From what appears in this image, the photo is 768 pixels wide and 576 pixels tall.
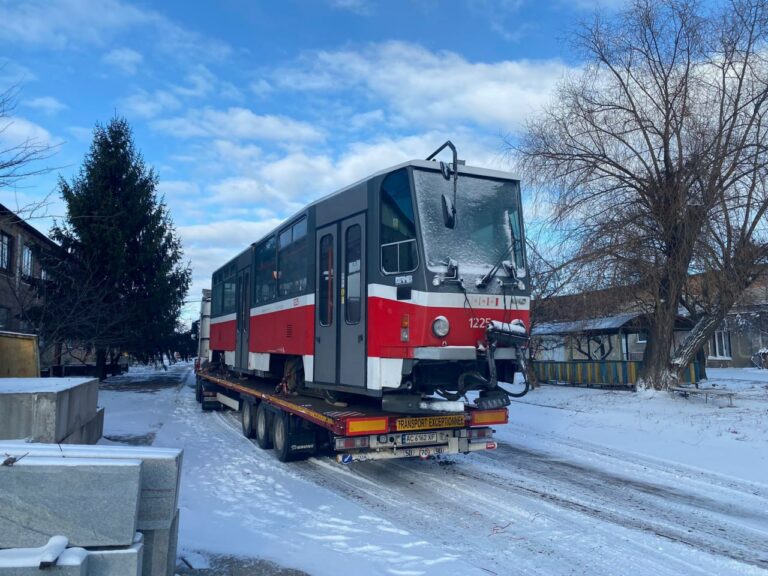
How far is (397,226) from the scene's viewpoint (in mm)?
7785

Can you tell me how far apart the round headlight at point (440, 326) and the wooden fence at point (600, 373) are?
14597 millimetres

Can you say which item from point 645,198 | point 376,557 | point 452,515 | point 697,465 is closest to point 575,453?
point 697,465

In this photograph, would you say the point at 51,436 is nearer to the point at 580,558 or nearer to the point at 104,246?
the point at 580,558

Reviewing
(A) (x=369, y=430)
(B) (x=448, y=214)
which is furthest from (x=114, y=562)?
(B) (x=448, y=214)

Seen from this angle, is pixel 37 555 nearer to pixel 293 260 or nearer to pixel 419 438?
pixel 419 438

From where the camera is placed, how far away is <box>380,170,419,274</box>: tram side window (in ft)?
24.9

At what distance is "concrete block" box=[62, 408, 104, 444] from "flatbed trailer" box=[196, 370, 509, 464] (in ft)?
8.76

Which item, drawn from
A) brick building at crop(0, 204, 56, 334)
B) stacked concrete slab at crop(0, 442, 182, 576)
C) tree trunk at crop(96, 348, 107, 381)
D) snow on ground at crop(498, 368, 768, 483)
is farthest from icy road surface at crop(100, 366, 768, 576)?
tree trunk at crop(96, 348, 107, 381)

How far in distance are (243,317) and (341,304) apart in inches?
231

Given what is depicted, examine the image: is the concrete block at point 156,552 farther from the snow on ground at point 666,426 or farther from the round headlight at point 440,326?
the snow on ground at point 666,426

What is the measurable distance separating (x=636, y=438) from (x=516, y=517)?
6.38m

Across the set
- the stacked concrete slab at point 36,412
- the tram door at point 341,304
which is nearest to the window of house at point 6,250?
the tram door at point 341,304

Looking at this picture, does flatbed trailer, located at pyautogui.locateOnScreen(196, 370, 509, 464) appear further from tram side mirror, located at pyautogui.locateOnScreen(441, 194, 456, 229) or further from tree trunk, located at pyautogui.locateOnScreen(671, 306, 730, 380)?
tree trunk, located at pyautogui.locateOnScreen(671, 306, 730, 380)

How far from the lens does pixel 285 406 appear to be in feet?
31.1
